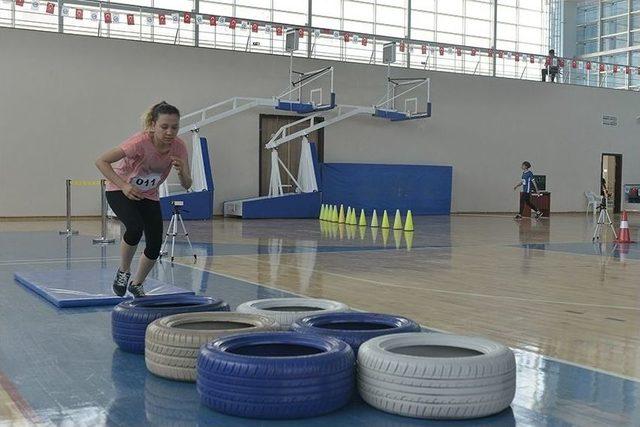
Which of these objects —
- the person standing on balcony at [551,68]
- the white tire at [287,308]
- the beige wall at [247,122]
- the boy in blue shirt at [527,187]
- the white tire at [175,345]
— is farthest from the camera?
the person standing on balcony at [551,68]

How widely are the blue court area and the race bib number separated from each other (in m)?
0.98

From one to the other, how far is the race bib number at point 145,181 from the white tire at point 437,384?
8.65ft

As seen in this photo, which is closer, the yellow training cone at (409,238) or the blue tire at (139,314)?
the blue tire at (139,314)

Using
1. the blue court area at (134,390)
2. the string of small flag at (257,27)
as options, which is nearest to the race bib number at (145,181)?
the blue court area at (134,390)

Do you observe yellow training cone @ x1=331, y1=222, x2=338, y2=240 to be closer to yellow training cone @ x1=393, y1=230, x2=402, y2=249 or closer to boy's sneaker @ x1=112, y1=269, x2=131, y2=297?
yellow training cone @ x1=393, y1=230, x2=402, y2=249

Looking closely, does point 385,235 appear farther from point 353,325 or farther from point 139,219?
point 353,325

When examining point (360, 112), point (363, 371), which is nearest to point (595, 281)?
point (363, 371)

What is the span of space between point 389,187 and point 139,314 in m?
19.7

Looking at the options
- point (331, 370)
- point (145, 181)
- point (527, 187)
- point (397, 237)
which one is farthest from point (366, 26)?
point (331, 370)

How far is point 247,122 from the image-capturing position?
72.4ft

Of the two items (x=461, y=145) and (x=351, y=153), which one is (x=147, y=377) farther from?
(x=461, y=145)

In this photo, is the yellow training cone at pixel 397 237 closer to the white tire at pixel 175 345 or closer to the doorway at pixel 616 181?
A: the white tire at pixel 175 345

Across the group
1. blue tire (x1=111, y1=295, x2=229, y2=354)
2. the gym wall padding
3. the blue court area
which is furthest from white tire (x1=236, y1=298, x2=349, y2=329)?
the gym wall padding

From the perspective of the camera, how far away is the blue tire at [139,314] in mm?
4242
